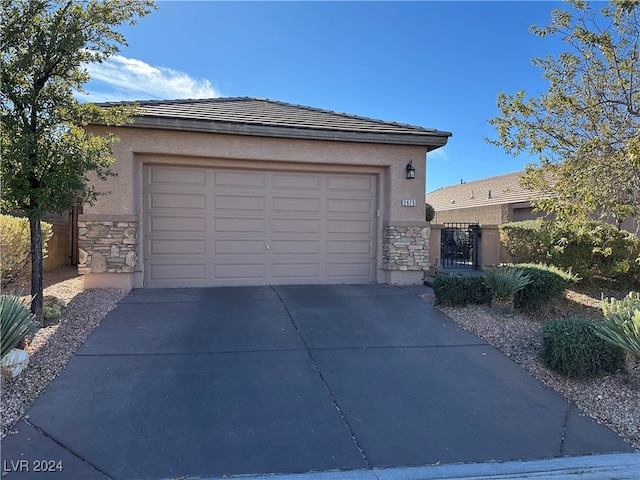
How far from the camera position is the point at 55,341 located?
4926 millimetres

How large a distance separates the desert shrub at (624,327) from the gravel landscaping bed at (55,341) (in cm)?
569

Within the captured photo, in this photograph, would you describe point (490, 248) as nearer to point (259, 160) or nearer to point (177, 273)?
point (259, 160)

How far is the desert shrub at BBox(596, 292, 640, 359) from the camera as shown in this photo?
4.04 metres

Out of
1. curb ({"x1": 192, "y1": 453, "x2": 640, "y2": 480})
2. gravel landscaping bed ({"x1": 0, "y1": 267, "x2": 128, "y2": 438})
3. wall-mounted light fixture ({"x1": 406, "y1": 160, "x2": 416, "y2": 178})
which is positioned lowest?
curb ({"x1": 192, "y1": 453, "x2": 640, "y2": 480})

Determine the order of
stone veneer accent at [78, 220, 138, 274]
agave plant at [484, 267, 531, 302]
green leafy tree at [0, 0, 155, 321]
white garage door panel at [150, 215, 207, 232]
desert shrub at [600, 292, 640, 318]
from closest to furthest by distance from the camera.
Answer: desert shrub at [600, 292, 640, 318], green leafy tree at [0, 0, 155, 321], agave plant at [484, 267, 531, 302], stone veneer accent at [78, 220, 138, 274], white garage door panel at [150, 215, 207, 232]

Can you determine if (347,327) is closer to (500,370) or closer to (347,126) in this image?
(500,370)

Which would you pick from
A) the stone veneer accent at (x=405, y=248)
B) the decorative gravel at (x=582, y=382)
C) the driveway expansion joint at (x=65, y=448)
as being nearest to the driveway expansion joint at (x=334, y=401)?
the driveway expansion joint at (x=65, y=448)

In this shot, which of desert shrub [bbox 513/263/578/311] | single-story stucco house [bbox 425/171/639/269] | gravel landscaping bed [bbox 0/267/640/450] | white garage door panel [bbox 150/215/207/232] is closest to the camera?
gravel landscaping bed [bbox 0/267/640/450]

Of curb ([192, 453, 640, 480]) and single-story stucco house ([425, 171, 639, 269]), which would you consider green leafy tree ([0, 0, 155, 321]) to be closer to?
curb ([192, 453, 640, 480])

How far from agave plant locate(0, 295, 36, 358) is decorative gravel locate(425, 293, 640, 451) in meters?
5.60

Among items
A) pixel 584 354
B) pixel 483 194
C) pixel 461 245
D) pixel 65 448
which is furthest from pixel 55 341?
pixel 483 194

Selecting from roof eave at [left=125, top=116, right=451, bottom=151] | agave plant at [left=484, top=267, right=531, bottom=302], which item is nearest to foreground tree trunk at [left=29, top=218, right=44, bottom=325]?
roof eave at [left=125, top=116, right=451, bottom=151]

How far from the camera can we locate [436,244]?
995 cm

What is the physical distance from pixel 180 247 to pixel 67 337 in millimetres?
3495
